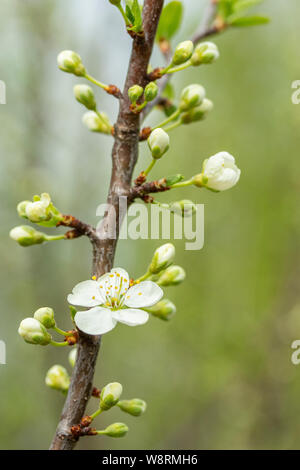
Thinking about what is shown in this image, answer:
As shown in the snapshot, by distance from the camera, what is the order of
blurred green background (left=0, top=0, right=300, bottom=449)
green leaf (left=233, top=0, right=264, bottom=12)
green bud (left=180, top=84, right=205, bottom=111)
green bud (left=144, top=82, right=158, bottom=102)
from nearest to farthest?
green bud (left=144, top=82, right=158, bottom=102) → green bud (left=180, top=84, right=205, bottom=111) → green leaf (left=233, top=0, right=264, bottom=12) → blurred green background (left=0, top=0, right=300, bottom=449)

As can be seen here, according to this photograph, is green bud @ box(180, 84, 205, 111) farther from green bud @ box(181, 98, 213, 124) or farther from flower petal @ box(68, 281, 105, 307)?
flower petal @ box(68, 281, 105, 307)

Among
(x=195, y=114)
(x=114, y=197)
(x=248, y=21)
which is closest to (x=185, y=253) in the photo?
(x=248, y=21)

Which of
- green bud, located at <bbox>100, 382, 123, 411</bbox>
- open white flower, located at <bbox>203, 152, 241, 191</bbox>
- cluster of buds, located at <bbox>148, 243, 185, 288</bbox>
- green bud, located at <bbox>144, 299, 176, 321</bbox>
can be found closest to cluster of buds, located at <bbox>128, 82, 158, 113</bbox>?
open white flower, located at <bbox>203, 152, 241, 191</bbox>

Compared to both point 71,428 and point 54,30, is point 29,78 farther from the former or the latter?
point 71,428

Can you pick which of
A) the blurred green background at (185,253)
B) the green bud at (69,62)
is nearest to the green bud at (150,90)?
the green bud at (69,62)

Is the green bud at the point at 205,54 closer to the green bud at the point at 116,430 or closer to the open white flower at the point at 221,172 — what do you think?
the open white flower at the point at 221,172

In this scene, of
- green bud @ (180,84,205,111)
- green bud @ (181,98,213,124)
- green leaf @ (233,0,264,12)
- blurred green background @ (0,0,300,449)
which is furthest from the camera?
blurred green background @ (0,0,300,449)
